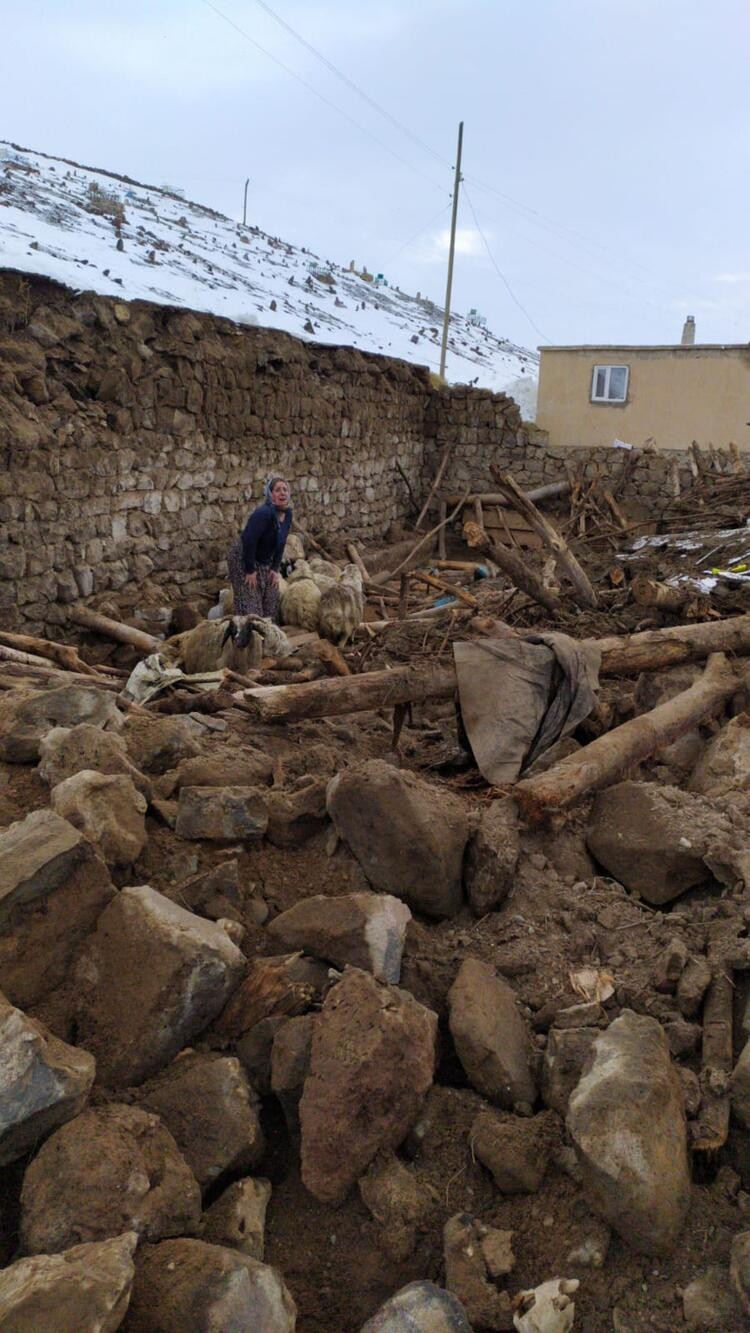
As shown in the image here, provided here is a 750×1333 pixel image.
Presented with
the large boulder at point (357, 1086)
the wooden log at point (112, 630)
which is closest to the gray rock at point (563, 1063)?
the large boulder at point (357, 1086)

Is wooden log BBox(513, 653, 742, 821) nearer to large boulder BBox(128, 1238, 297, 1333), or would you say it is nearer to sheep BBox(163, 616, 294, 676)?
large boulder BBox(128, 1238, 297, 1333)

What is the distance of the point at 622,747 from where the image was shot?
4.36 m

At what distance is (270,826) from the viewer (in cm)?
357

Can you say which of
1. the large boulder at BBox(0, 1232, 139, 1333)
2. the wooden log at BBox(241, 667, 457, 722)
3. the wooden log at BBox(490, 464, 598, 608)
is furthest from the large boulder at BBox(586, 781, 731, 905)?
the wooden log at BBox(490, 464, 598, 608)

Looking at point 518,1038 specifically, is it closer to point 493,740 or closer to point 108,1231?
point 108,1231

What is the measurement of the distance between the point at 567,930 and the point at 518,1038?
61 centimetres

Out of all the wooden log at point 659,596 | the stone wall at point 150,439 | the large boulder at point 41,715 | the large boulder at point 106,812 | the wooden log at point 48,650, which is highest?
the stone wall at point 150,439

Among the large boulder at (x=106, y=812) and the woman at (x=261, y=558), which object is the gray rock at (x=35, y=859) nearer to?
the large boulder at (x=106, y=812)

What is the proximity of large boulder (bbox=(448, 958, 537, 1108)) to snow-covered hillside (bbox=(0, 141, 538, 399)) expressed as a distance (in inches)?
272

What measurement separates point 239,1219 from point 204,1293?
34 centimetres

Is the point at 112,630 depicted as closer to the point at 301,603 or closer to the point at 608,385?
the point at 301,603

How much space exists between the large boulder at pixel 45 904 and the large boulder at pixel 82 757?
68cm

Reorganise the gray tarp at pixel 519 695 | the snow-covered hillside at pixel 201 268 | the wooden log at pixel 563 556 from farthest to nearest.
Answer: the snow-covered hillside at pixel 201 268, the wooden log at pixel 563 556, the gray tarp at pixel 519 695

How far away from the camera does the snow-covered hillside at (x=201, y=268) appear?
30.2 feet
